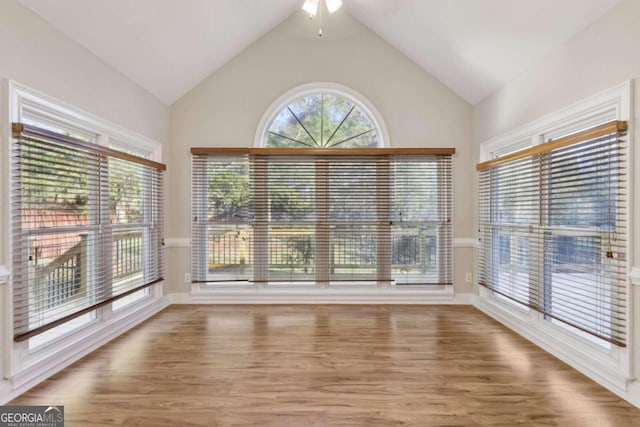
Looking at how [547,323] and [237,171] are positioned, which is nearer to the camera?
[547,323]

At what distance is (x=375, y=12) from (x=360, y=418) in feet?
12.6

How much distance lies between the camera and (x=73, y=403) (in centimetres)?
181

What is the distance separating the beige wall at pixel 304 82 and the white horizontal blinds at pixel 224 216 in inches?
7.1

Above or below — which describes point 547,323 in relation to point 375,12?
below

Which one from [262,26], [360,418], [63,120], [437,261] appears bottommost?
A: [360,418]

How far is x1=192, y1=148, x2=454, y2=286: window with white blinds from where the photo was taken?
12.0 ft

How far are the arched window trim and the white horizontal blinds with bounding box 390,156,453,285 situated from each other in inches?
17.5

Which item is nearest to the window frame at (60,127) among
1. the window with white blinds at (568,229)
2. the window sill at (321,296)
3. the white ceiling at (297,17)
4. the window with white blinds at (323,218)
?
the white ceiling at (297,17)

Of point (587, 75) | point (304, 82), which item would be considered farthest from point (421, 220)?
point (304, 82)

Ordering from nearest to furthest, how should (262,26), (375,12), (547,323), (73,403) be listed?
(73,403)
(547,323)
(375,12)
(262,26)

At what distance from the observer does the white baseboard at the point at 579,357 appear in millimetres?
1875

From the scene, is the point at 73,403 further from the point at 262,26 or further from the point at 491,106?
the point at 491,106

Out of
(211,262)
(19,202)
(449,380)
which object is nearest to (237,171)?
(211,262)

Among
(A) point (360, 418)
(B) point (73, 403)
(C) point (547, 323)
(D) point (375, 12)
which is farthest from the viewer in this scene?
(D) point (375, 12)
